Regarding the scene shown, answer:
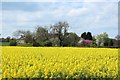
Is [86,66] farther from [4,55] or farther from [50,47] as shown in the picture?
[50,47]

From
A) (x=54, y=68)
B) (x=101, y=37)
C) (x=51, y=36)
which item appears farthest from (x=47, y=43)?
(x=54, y=68)

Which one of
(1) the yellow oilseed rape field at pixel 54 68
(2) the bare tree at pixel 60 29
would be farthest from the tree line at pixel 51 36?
(1) the yellow oilseed rape field at pixel 54 68

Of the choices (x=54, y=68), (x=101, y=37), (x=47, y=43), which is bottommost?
(x=54, y=68)

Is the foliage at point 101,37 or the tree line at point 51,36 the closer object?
the tree line at point 51,36

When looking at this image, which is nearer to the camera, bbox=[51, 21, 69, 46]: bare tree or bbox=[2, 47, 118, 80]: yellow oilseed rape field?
bbox=[2, 47, 118, 80]: yellow oilseed rape field

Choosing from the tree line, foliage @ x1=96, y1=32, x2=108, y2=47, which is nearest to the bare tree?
the tree line

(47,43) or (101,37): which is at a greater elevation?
(101,37)

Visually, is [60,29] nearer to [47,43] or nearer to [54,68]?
[47,43]

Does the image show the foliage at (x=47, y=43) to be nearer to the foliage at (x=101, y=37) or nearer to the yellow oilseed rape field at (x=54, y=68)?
the foliage at (x=101, y=37)

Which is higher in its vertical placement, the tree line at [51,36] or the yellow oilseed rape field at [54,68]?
the tree line at [51,36]

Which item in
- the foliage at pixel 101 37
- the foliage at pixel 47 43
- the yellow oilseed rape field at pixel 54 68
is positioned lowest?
the yellow oilseed rape field at pixel 54 68

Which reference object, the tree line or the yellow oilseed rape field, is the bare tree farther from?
the yellow oilseed rape field

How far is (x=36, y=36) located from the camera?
32.0 feet

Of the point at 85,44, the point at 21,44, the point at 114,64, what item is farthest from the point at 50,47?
the point at 114,64
